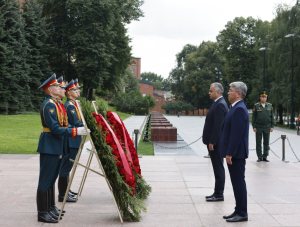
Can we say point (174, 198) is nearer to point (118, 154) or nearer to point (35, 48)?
point (118, 154)

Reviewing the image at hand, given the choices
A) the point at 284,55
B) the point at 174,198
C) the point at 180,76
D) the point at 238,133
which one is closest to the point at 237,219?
the point at 238,133

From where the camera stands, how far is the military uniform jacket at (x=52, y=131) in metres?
4.54

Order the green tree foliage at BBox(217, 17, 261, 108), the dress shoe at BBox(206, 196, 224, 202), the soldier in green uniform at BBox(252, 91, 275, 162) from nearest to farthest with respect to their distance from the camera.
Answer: the dress shoe at BBox(206, 196, 224, 202) < the soldier in green uniform at BBox(252, 91, 275, 162) < the green tree foliage at BBox(217, 17, 261, 108)

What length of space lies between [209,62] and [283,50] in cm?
4000

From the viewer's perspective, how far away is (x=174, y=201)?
19.0 feet

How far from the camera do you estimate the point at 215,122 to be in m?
5.91

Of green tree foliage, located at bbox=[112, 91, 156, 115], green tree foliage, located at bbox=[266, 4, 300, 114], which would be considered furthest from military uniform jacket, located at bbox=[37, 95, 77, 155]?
green tree foliage, located at bbox=[112, 91, 156, 115]

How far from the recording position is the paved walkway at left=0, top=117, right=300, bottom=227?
4.78 metres

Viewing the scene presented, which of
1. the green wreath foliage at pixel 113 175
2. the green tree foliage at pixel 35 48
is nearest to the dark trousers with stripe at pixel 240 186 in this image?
the green wreath foliage at pixel 113 175

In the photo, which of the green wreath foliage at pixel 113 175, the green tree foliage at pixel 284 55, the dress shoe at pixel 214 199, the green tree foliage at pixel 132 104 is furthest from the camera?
the green tree foliage at pixel 132 104

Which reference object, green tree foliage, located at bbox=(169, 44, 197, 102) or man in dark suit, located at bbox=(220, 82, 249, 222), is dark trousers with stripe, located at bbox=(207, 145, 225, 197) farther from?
green tree foliage, located at bbox=(169, 44, 197, 102)

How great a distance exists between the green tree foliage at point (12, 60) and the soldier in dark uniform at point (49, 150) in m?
26.2

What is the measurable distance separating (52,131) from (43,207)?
3.55 feet

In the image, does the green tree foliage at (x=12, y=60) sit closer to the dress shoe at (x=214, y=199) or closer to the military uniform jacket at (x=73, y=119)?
the military uniform jacket at (x=73, y=119)
